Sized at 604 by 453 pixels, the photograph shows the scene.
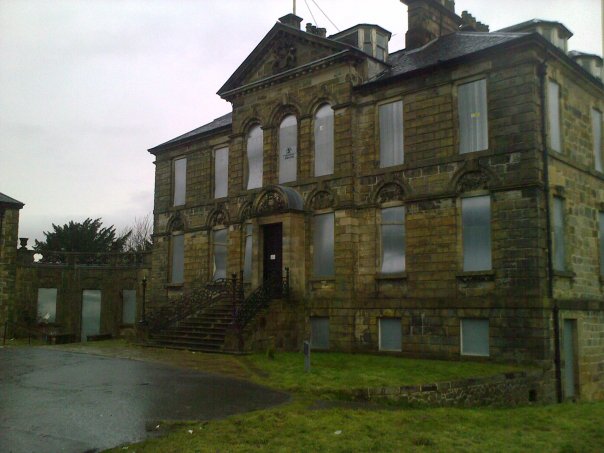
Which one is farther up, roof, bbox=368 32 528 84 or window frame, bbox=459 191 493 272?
roof, bbox=368 32 528 84

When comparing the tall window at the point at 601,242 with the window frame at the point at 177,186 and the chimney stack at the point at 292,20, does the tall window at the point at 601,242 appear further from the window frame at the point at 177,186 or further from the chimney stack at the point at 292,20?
the window frame at the point at 177,186

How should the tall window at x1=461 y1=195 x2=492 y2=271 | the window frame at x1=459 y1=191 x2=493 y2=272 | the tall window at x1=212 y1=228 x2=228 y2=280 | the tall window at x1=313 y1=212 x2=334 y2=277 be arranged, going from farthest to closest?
the tall window at x1=212 y1=228 x2=228 y2=280, the tall window at x1=313 y1=212 x2=334 y2=277, the tall window at x1=461 y1=195 x2=492 y2=271, the window frame at x1=459 y1=191 x2=493 y2=272

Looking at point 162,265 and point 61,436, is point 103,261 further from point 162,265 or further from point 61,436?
point 61,436

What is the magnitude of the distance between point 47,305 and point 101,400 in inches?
978

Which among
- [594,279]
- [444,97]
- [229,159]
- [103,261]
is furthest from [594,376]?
[103,261]

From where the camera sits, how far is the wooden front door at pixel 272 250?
24141 millimetres

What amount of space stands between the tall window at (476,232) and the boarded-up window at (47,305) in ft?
82.0

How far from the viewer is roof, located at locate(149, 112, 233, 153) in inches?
1136

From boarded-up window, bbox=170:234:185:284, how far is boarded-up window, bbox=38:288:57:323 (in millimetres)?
9689

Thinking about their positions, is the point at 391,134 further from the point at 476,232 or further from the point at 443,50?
the point at 476,232

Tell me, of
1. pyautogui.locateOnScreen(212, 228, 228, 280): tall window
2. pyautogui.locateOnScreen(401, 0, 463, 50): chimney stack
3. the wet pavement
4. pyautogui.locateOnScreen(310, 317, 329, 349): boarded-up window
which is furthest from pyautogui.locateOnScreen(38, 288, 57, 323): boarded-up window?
pyautogui.locateOnScreen(401, 0, 463, 50): chimney stack

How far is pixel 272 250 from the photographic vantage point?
24.4 m

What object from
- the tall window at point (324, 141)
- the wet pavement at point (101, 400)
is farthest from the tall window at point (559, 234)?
the wet pavement at point (101, 400)

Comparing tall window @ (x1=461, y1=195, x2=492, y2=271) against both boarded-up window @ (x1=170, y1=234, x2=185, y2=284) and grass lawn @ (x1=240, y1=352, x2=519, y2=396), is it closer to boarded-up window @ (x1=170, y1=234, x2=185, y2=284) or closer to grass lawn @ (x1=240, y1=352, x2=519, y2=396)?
grass lawn @ (x1=240, y1=352, x2=519, y2=396)
